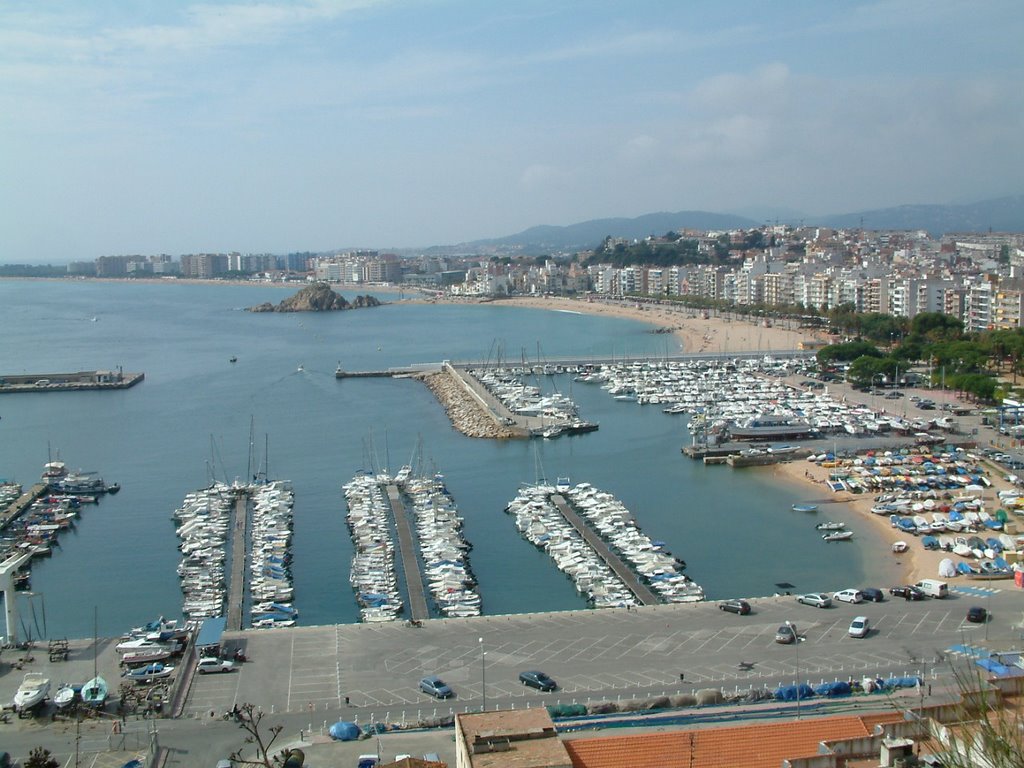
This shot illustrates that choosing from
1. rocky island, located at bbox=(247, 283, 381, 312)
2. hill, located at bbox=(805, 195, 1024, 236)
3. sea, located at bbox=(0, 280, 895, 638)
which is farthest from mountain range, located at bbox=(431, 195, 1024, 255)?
sea, located at bbox=(0, 280, 895, 638)

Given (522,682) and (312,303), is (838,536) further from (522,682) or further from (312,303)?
(312,303)

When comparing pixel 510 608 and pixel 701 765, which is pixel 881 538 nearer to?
pixel 510 608

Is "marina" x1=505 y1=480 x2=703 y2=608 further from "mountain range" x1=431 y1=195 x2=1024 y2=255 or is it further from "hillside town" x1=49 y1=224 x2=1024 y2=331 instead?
"mountain range" x1=431 y1=195 x2=1024 y2=255

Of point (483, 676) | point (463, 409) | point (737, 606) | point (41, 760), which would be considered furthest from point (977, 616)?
point (463, 409)

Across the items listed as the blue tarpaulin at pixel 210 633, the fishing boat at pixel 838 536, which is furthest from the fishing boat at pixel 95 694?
the fishing boat at pixel 838 536

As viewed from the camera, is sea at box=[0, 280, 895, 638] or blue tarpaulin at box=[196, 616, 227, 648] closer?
blue tarpaulin at box=[196, 616, 227, 648]
